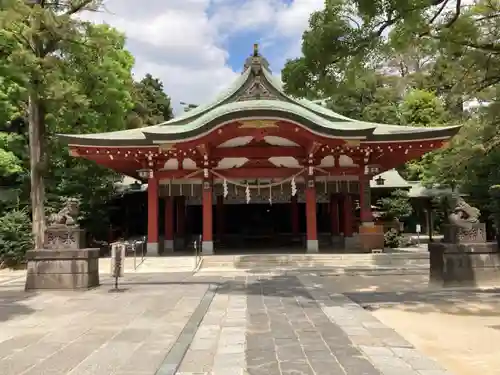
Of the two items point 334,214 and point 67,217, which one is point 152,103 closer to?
point 334,214

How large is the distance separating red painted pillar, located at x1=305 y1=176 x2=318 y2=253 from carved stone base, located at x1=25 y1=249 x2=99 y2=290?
30.8 feet

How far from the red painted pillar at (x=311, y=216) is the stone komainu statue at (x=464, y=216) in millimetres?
7718

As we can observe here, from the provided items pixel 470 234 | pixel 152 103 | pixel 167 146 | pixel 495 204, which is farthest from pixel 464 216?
pixel 152 103

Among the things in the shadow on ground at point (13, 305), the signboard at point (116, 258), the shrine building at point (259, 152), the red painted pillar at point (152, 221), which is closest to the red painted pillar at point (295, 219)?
the shrine building at point (259, 152)

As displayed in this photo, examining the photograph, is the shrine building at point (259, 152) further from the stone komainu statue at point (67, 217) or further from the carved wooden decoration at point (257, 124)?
the stone komainu statue at point (67, 217)

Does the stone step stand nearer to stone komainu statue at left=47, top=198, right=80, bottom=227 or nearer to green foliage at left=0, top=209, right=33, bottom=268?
stone komainu statue at left=47, top=198, right=80, bottom=227

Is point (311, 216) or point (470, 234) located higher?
point (311, 216)

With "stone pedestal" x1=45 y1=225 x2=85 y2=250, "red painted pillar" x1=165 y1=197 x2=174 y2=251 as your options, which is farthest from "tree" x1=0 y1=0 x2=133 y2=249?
"red painted pillar" x1=165 y1=197 x2=174 y2=251

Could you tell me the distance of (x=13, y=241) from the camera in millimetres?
17438

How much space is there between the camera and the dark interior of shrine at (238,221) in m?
23.1

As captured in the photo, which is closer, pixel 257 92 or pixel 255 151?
pixel 255 151

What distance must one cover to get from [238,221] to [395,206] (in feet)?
26.8

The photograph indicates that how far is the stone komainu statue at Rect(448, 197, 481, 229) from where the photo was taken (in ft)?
32.3

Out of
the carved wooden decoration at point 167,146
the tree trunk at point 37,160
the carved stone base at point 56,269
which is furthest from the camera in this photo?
the tree trunk at point 37,160
